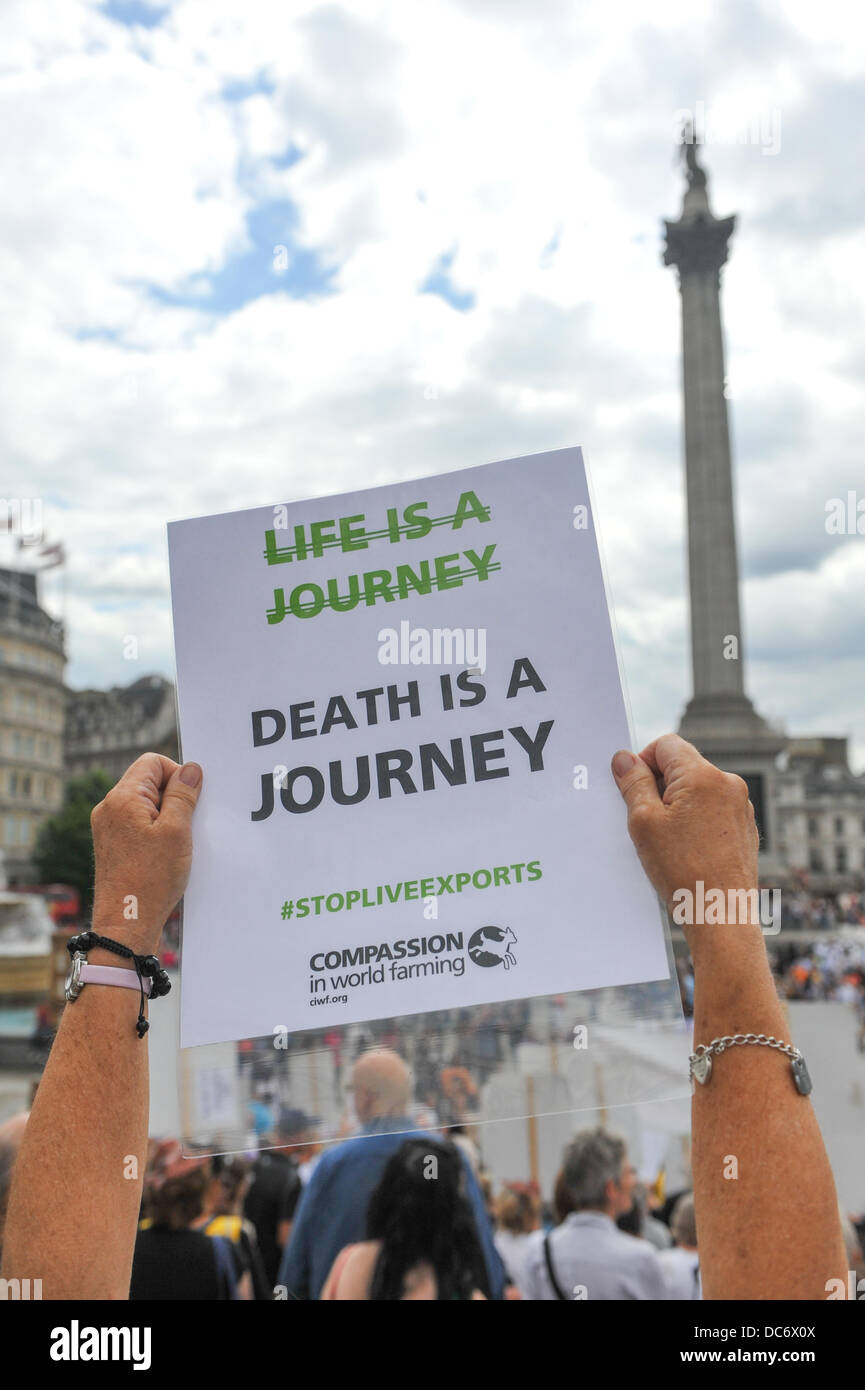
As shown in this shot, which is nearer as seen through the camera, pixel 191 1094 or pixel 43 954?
pixel 191 1094

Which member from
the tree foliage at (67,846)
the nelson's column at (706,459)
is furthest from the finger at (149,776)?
the tree foliage at (67,846)

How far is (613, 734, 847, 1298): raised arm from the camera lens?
1.31 m

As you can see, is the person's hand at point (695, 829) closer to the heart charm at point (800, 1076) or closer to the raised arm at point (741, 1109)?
the raised arm at point (741, 1109)

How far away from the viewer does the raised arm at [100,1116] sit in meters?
1.41

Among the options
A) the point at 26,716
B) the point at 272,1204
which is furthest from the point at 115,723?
the point at 272,1204

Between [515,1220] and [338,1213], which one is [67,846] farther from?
[338,1213]

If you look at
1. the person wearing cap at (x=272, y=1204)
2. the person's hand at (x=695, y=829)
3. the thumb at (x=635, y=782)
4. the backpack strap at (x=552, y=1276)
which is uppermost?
the thumb at (x=635, y=782)

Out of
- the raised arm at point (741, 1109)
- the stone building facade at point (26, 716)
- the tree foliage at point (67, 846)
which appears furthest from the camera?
the stone building facade at point (26, 716)

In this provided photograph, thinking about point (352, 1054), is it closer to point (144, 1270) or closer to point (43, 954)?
point (144, 1270)

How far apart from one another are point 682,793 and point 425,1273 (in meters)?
2.07

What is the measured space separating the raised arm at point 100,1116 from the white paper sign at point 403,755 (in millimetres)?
201

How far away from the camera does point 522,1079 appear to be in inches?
88.1
